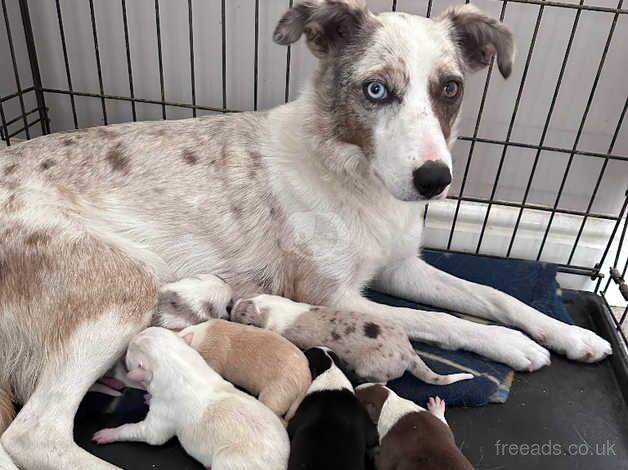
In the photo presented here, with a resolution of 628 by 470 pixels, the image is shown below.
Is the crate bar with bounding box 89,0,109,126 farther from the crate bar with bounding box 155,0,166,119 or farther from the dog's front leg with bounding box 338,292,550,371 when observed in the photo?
A: the dog's front leg with bounding box 338,292,550,371

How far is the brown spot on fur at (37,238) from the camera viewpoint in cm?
178

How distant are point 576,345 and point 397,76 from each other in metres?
1.34

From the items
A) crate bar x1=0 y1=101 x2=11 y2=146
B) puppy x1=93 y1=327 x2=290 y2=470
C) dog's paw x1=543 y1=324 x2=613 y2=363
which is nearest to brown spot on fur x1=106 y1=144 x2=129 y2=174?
puppy x1=93 y1=327 x2=290 y2=470

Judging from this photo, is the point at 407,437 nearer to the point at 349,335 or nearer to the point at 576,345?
the point at 349,335

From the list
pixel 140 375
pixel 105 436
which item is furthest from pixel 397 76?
pixel 105 436

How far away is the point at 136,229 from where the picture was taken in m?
2.02

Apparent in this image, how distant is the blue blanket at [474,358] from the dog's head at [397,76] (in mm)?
747

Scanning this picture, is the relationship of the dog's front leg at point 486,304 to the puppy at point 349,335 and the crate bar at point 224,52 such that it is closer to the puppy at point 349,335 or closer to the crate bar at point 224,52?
the puppy at point 349,335

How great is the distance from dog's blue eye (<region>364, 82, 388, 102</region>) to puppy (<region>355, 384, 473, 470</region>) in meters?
0.95

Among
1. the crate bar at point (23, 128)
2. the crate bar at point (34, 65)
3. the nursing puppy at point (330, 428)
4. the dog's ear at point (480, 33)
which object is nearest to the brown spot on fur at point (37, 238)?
the nursing puppy at point (330, 428)

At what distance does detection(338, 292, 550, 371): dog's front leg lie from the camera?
Answer: 211 centimetres

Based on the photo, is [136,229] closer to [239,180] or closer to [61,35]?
[239,180]

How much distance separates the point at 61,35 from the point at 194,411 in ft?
7.08

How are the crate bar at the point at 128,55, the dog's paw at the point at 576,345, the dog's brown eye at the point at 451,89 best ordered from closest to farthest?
the dog's brown eye at the point at 451,89 → the dog's paw at the point at 576,345 → the crate bar at the point at 128,55
